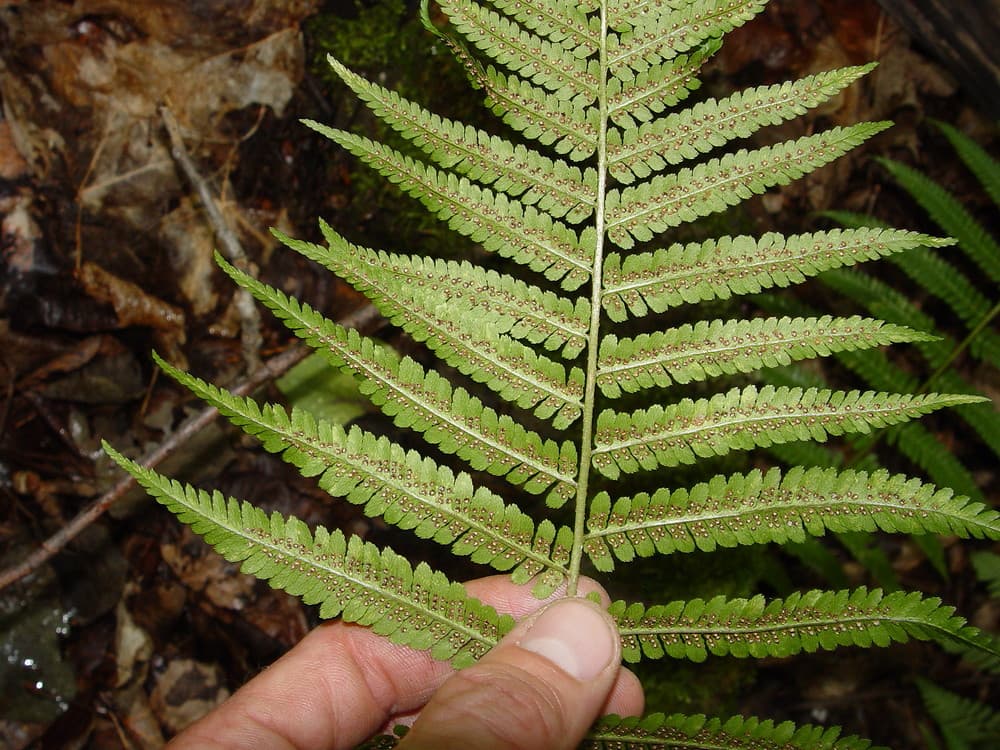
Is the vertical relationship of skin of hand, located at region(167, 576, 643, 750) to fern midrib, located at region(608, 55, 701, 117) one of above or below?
below

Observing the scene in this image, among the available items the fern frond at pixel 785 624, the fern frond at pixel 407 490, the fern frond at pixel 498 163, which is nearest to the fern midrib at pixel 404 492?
the fern frond at pixel 407 490

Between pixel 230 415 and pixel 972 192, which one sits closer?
pixel 230 415

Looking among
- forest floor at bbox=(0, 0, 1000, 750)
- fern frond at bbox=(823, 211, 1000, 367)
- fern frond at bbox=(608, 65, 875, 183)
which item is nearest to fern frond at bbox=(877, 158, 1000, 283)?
fern frond at bbox=(823, 211, 1000, 367)

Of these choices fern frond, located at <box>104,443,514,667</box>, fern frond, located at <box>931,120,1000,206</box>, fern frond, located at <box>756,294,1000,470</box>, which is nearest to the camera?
fern frond, located at <box>104,443,514,667</box>

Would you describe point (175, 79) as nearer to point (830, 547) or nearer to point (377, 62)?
point (377, 62)

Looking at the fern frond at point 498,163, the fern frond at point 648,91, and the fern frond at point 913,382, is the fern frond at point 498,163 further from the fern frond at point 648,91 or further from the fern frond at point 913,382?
the fern frond at point 913,382

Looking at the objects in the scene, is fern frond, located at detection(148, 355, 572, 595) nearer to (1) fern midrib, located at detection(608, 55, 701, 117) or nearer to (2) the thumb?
(2) the thumb

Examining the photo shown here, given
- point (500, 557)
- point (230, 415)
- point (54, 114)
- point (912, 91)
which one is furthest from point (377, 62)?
point (912, 91)
